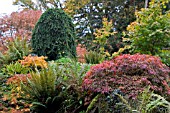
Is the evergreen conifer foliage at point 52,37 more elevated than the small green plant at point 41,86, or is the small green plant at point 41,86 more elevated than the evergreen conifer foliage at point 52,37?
the evergreen conifer foliage at point 52,37

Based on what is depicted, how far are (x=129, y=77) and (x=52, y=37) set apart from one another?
390cm

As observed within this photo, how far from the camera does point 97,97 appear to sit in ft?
10.9

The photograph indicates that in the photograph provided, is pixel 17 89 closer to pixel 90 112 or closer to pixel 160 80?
pixel 90 112

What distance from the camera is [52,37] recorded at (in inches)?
271

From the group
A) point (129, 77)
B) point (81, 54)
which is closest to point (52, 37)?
point (81, 54)

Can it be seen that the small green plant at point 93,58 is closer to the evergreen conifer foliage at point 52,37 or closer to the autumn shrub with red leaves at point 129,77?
the evergreen conifer foliage at point 52,37

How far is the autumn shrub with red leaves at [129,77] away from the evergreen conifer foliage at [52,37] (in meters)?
3.26

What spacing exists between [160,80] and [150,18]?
271 centimetres

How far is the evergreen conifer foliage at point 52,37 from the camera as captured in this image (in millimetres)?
6832

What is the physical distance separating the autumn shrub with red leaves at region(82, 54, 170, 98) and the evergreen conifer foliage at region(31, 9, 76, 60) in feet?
10.7

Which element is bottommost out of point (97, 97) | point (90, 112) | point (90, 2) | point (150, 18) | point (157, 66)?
point (90, 112)

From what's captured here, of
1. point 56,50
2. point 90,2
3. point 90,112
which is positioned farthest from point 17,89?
point 90,2

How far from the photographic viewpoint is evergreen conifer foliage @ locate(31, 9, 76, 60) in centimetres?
683

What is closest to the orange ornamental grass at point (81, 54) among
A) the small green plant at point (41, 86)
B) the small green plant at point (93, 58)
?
the small green plant at point (93, 58)
